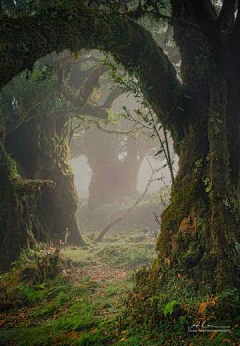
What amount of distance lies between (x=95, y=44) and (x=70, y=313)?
646 cm

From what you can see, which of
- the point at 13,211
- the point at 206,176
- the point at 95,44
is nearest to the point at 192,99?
the point at 206,176

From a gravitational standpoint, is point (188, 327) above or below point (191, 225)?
below

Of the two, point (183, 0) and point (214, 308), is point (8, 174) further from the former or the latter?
point (214, 308)

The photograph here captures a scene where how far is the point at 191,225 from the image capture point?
26.2 feet

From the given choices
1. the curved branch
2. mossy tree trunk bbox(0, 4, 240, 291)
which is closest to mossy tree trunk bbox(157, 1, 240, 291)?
mossy tree trunk bbox(0, 4, 240, 291)

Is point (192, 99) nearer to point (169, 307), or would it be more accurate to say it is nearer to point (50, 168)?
point (169, 307)

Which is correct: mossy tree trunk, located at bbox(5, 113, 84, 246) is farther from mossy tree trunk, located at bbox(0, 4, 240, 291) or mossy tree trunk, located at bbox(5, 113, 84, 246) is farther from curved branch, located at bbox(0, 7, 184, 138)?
curved branch, located at bbox(0, 7, 184, 138)

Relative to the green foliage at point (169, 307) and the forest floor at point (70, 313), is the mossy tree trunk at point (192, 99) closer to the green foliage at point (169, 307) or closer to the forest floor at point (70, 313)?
the green foliage at point (169, 307)

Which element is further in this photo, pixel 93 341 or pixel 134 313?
pixel 134 313

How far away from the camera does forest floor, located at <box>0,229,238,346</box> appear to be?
20.5 feet

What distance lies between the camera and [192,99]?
9086mm

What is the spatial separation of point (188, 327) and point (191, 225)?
2.56 meters

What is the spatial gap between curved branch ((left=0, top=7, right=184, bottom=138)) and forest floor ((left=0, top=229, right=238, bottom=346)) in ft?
15.4

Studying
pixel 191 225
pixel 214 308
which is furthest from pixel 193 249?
pixel 214 308
